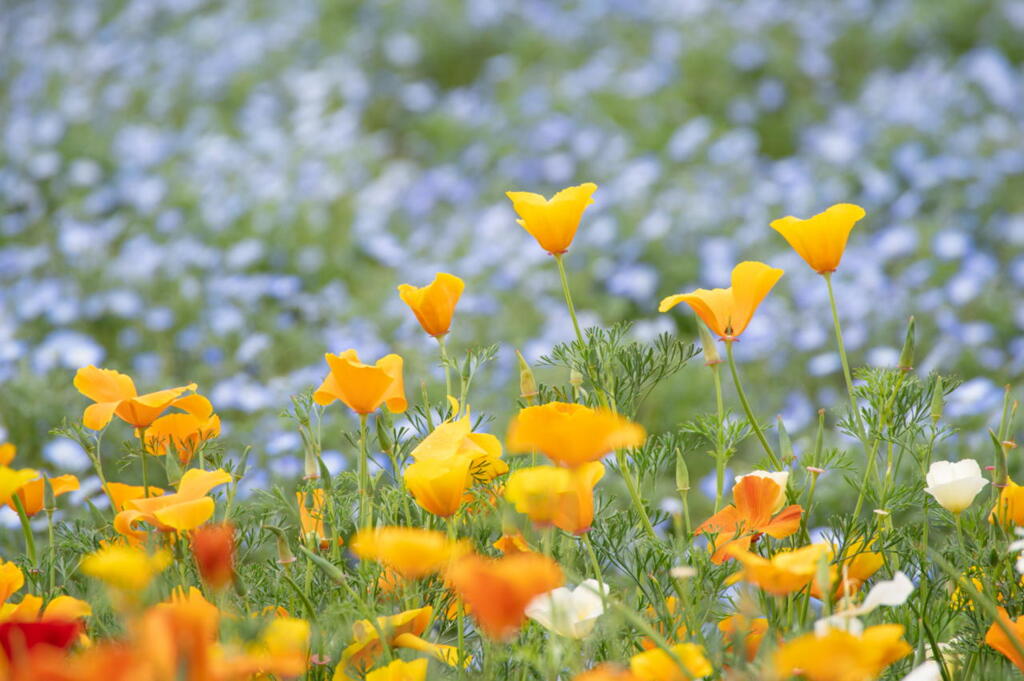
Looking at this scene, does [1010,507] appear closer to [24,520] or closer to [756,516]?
[756,516]

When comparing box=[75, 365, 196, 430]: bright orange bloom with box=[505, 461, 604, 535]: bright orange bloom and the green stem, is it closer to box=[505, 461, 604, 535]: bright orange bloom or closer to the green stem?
the green stem

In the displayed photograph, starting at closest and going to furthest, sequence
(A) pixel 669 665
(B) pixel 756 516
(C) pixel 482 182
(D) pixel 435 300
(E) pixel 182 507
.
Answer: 1. (A) pixel 669 665
2. (E) pixel 182 507
3. (B) pixel 756 516
4. (D) pixel 435 300
5. (C) pixel 482 182

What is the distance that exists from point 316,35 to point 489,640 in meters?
5.11

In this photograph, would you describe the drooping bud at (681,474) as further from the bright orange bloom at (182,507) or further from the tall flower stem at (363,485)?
the bright orange bloom at (182,507)

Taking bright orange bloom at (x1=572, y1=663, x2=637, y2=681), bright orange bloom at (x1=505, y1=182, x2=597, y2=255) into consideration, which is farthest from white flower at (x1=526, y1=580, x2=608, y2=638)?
bright orange bloom at (x1=505, y1=182, x2=597, y2=255)

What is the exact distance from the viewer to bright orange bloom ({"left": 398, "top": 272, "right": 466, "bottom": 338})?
118 centimetres

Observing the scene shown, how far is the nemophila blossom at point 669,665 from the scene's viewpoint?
84 cm

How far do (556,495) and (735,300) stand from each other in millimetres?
354

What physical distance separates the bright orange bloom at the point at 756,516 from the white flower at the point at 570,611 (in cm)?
15

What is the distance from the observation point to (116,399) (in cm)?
116

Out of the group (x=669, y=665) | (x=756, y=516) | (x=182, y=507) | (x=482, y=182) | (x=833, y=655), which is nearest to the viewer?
(x=833, y=655)

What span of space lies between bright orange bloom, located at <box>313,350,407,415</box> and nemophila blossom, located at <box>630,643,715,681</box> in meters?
0.40

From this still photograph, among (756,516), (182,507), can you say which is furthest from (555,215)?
(182,507)

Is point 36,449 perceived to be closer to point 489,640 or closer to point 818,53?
point 489,640
